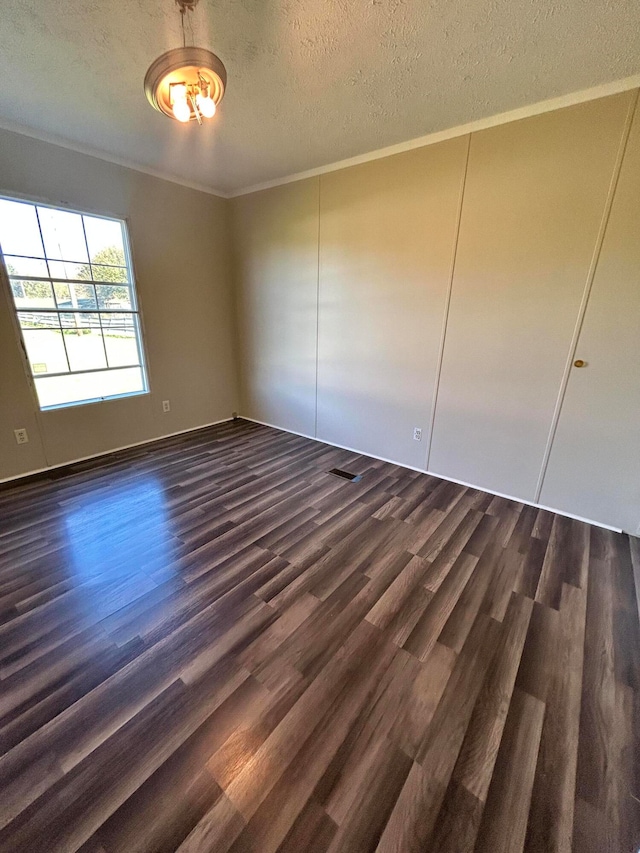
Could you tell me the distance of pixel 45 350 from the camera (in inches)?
117

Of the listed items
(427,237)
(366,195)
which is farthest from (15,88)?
(427,237)

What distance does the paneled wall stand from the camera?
2156 mm

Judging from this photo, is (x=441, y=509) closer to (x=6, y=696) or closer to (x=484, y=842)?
(x=484, y=842)

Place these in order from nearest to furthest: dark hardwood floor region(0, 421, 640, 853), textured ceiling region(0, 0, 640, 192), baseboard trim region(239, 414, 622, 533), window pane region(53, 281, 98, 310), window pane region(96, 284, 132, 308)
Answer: dark hardwood floor region(0, 421, 640, 853)
textured ceiling region(0, 0, 640, 192)
baseboard trim region(239, 414, 622, 533)
window pane region(53, 281, 98, 310)
window pane region(96, 284, 132, 308)

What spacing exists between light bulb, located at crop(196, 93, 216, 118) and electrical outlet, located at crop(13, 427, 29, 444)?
290 cm

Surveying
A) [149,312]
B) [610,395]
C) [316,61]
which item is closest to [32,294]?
[149,312]

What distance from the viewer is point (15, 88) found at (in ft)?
6.85

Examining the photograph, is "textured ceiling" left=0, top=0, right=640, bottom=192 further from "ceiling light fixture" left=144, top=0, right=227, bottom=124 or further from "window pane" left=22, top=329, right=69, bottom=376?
"window pane" left=22, top=329, right=69, bottom=376

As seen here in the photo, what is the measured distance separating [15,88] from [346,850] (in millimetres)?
4027

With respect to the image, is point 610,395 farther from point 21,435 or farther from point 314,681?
point 21,435

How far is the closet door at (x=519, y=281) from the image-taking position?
212 centimetres

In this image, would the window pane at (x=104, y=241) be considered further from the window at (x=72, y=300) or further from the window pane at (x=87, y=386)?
the window pane at (x=87, y=386)

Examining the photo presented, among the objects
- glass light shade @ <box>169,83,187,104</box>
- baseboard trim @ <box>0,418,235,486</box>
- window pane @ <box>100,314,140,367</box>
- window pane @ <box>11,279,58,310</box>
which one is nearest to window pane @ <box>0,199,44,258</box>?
window pane @ <box>11,279,58,310</box>

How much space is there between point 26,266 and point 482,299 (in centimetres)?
373
